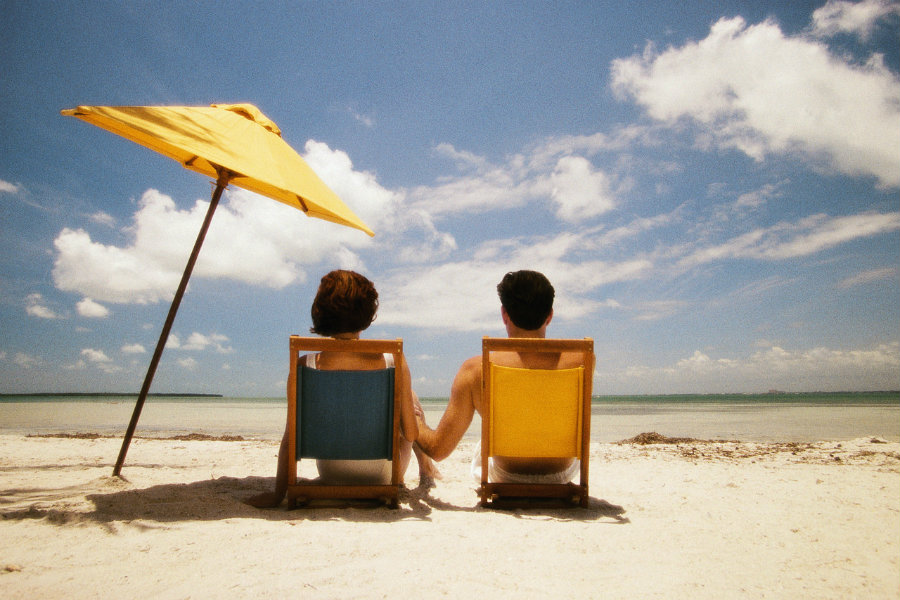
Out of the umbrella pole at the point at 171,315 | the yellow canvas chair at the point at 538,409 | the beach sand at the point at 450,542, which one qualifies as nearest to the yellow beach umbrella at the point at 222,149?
the umbrella pole at the point at 171,315

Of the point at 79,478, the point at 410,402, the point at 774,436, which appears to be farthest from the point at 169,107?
the point at 774,436

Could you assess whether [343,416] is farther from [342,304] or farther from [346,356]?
[342,304]

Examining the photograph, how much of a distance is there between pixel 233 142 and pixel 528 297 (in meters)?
1.93

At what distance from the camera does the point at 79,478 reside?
3561mm

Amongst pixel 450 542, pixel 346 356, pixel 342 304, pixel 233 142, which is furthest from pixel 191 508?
pixel 233 142

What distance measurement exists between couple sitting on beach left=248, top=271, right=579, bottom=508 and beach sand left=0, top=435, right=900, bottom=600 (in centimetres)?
22

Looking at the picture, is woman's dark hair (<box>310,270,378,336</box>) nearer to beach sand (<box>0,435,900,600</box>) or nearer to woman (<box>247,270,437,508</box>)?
woman (<box>247,270,437,508</box>)

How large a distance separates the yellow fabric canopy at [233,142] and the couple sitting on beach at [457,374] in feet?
1.86

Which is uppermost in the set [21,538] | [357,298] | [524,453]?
[357,298]

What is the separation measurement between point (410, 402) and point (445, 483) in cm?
128

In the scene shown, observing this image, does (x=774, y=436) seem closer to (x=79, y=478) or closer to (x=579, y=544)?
(x=579, y=544)

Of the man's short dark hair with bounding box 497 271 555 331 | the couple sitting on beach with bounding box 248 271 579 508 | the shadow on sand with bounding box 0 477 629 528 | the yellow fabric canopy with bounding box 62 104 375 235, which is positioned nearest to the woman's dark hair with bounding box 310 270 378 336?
the couple sitting on beach with bounding box 248 271 579 508

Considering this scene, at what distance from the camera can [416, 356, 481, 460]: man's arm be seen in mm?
2768

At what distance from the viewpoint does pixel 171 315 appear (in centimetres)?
315
